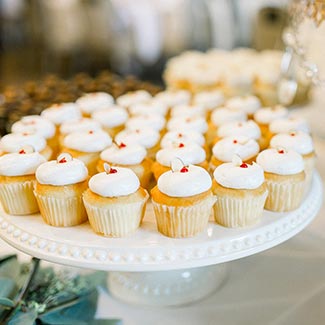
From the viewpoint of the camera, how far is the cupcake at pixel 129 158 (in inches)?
44.1

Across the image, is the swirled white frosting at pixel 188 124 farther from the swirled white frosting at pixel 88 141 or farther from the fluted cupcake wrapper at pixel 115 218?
the fluted cupcake wrapper at pixel 115 218

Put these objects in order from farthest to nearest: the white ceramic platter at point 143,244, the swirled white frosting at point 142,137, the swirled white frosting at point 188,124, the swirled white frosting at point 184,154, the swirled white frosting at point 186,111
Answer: the swirled white frosting at point 186,111
the swirled white frosting at point 188,124
the swirled white frosting at point 142,137
the swirled white frosting at point 184,154
the white ceramic platter at point 143,244

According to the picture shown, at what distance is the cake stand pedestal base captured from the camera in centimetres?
112

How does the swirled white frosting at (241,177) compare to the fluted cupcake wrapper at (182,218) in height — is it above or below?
above

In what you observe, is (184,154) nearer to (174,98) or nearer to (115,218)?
(115,218)

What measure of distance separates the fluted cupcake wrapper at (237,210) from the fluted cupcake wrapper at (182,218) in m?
0.03

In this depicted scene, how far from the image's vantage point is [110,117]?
1.41 m

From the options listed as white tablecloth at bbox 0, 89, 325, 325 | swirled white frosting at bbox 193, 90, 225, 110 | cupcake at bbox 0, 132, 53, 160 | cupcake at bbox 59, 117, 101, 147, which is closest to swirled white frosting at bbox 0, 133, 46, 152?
cupcake at bbox 0, 132, 53, 160

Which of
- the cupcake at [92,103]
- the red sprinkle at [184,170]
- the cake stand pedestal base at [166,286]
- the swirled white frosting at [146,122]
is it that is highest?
the red sprinkle at [184,170]

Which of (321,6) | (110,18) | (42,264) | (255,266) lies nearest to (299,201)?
(255,266)

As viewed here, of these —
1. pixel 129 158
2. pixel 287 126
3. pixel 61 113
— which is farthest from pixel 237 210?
pixel 61 113

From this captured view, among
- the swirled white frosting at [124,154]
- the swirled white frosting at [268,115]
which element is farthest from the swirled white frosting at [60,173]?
the swirled white frosting at [268,115]

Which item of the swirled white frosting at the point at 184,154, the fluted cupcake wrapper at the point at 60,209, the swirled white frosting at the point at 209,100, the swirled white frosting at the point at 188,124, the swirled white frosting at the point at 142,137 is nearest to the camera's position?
the fluted cupcake wrapper at the point at 60,209

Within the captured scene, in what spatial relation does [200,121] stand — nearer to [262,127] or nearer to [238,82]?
[262,127]
